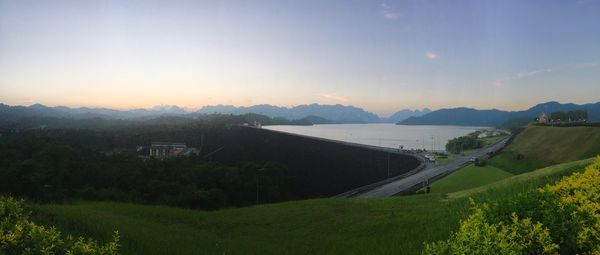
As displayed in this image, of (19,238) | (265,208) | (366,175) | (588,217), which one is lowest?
(366,175)

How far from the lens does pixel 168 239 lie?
12164mm

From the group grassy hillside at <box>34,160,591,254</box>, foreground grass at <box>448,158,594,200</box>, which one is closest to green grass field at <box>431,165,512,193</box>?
foreground grass at <box>448,158,594,200</box>

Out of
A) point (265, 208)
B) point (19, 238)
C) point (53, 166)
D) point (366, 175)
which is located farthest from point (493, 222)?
point (366, 175)

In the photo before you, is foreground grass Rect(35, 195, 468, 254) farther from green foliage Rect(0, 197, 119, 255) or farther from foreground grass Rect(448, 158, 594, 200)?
green foliage Rect(0, 197, 119, 255)

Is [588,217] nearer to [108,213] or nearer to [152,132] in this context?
[108,213]

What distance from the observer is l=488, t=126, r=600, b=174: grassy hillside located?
52.6 m

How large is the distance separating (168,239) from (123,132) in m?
129

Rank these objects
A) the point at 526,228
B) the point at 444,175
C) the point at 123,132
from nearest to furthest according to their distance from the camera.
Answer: the point at 526,228 < the point at 444,175 < the point at 123,132

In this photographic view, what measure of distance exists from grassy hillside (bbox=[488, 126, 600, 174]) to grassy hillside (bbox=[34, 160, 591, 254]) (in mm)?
45610

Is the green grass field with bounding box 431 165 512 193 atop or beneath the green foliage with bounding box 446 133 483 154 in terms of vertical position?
beneath

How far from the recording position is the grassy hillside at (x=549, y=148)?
52.6m

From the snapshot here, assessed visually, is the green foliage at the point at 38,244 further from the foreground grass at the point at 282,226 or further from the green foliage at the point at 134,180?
the green foliage at the point at 134,180

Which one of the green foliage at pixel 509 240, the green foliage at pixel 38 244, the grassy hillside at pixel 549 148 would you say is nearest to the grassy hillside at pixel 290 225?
the green foliage at pixel 509 240

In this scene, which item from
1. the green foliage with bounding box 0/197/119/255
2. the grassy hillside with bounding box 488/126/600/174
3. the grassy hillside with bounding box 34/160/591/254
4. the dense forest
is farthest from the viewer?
the grassy hillside with bounding box 488/126/600/174
